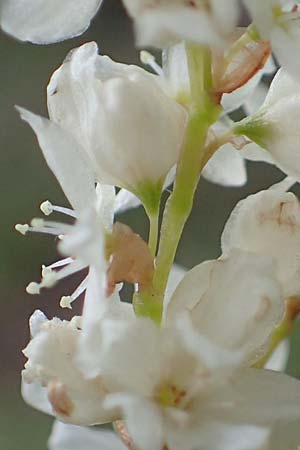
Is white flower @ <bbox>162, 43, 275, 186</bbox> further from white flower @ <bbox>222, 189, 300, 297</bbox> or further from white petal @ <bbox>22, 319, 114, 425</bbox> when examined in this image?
white petal @ <bbox>22, 319, 114, 425</bbox>

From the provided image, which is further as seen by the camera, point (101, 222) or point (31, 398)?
point (31, 398)

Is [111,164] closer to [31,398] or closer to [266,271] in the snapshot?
[266,271]

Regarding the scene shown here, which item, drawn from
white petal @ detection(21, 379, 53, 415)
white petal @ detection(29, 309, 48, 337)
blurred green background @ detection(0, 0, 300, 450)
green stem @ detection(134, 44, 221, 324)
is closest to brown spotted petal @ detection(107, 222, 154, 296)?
green stem @ detection(134, 44, 221, 324)

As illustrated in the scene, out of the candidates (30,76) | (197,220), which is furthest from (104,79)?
(30,76)

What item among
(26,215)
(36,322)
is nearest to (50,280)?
(36,322)

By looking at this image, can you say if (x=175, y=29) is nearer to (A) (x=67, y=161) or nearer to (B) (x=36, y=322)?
(A) (x=67, y=161)

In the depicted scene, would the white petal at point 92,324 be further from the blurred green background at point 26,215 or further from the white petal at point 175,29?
the blurred green background at point 26,215
